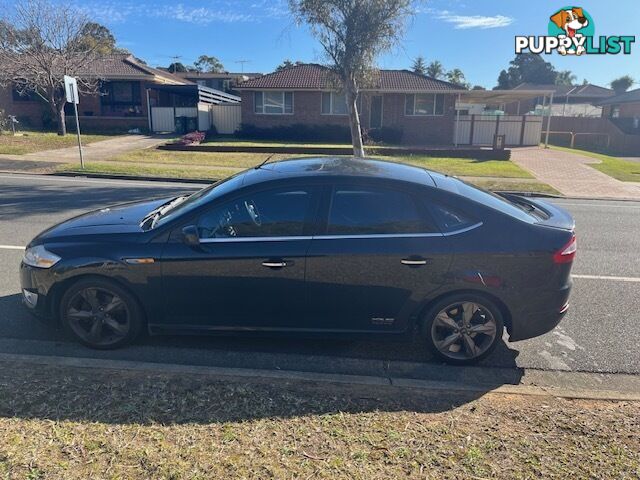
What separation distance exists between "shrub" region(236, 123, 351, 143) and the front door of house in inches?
69.4

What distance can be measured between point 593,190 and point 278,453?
14.4 m

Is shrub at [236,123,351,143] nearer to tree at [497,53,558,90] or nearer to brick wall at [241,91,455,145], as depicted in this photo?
brick wall at [241,91,455,145]

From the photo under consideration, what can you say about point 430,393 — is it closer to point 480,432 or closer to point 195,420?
point 480,432

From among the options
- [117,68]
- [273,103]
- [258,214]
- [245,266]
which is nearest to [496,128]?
[273,103]

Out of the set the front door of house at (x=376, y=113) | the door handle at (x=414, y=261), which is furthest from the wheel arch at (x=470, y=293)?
the front door of house at (x=376, y=113)

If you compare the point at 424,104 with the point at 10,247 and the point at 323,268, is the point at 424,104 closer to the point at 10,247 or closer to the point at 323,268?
the point at 10,247

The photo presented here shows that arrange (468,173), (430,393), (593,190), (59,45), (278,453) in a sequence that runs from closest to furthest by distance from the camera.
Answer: (278,453)
(430,393)
(593,190)
(468,173)
(59,45)

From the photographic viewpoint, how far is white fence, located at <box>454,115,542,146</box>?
27688 mm

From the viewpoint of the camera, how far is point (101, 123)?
30.2 meters

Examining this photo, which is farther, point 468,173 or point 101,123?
point 101,123

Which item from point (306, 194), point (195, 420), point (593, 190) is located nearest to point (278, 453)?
point (195, 420)

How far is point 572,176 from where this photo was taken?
16.7 meters

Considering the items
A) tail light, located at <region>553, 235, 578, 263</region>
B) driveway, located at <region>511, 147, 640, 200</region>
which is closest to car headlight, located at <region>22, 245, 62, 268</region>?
tail light, located at <region>553, 235, 578, 263</region>

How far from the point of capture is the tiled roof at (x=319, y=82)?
26.9 meters
